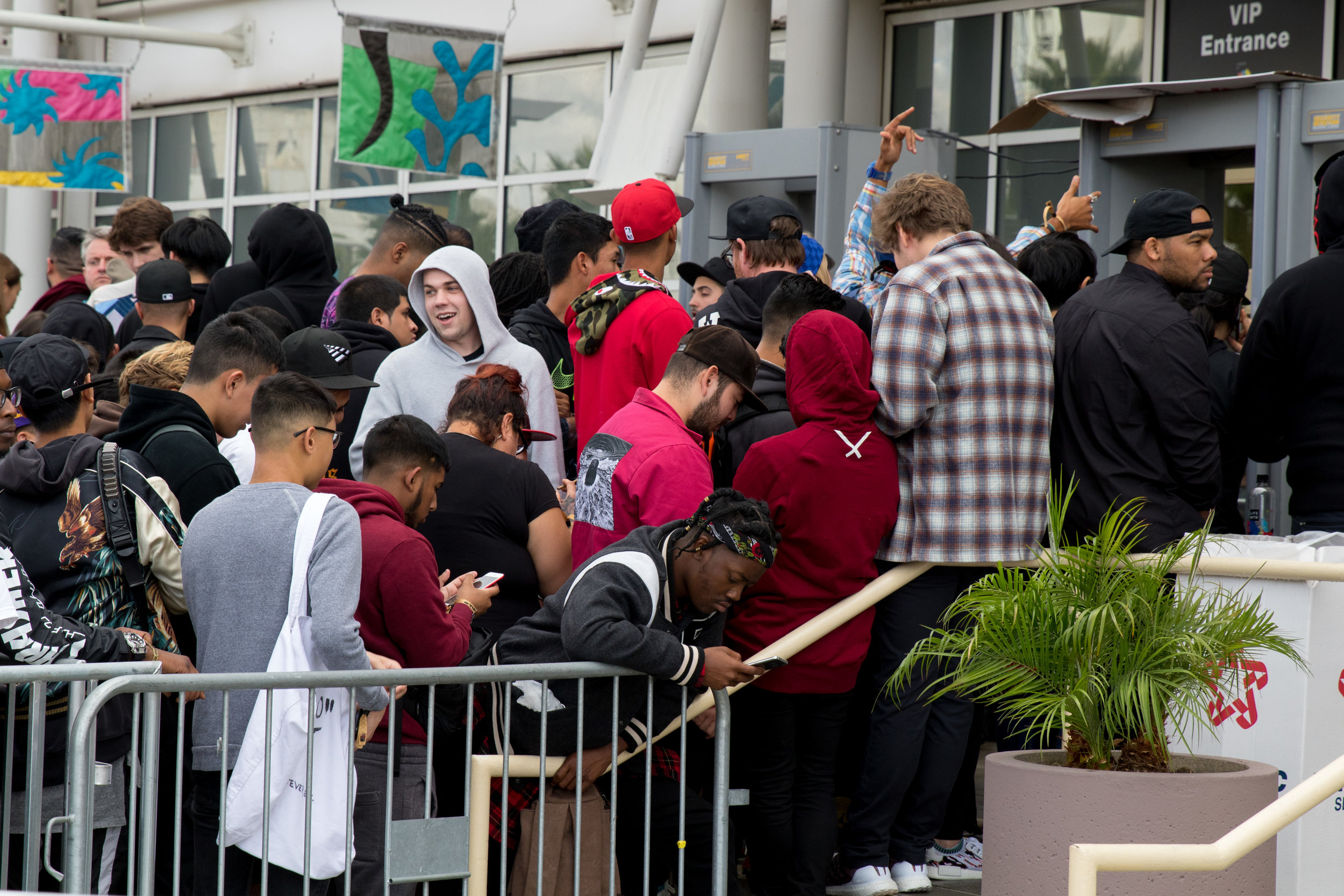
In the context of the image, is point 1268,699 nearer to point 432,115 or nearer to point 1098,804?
point 1098,804

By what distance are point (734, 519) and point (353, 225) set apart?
1138 cm

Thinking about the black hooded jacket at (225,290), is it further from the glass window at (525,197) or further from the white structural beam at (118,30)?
the white structural beam at (118,30)

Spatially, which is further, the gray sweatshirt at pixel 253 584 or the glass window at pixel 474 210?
the glass window at pixel 474 210

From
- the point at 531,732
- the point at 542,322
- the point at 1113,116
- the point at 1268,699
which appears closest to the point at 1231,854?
the point at 1268,699

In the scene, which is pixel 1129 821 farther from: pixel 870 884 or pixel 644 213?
pixel 644 213

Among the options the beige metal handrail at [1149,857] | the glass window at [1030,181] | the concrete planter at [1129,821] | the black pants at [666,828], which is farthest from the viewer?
the glass window at [1030,181]

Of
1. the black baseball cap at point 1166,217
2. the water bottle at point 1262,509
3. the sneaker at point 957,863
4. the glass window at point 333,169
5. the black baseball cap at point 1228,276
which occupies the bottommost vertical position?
the sneaker at point 957,863

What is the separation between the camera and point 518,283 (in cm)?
645

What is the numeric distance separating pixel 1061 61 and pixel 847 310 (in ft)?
20.5

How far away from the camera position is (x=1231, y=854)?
299 cm

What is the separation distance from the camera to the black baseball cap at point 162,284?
6180mm

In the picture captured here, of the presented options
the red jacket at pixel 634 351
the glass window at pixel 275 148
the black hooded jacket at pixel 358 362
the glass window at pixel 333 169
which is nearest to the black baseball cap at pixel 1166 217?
the red jacket at pixel 634 351

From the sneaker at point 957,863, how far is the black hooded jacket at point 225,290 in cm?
374

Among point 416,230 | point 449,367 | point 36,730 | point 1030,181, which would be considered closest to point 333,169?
point 1030,181
